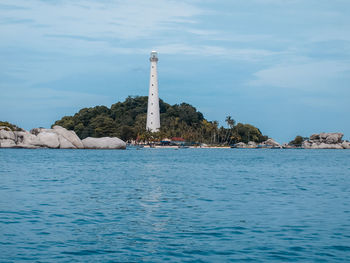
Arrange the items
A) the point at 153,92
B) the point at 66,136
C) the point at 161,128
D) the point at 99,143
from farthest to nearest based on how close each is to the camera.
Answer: the point at 161,128 → the point at 153,92 → the point at 99,143 → the point at 66,136

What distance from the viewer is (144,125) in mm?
159375

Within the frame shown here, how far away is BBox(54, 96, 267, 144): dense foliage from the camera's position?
153 meters

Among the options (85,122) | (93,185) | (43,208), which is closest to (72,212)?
(43,208)

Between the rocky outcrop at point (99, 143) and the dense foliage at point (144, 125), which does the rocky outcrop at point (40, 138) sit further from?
the dense foliage at point (144, 125)

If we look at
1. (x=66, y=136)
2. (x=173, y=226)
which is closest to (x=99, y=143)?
(x=66, y=136)

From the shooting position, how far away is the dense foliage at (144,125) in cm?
15312

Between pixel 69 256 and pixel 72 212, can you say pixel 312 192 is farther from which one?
pixel 69 256

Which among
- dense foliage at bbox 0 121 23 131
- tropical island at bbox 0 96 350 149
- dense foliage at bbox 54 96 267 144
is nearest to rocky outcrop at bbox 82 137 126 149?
tropical island at bbox 0 96 350 149

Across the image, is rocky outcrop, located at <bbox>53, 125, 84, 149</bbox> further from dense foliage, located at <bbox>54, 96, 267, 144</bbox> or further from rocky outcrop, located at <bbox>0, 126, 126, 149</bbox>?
dense foliage, located at <bbox>54, 96, 267, 144</bbox>

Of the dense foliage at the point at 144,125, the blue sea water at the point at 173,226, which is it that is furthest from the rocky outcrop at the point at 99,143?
the blue sea water at the point at 173,226

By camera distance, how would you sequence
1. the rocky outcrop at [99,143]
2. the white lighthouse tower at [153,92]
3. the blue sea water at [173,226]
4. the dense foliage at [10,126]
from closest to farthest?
the blue sea water at [173,226] < the dense foliage at [10,126] < the rocky outcrop at [99,143] < the white lighthouse tower at [153,92]

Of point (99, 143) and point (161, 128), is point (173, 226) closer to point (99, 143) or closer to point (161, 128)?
point (99, 143)

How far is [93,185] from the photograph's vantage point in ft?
103

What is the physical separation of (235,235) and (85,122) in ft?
525
